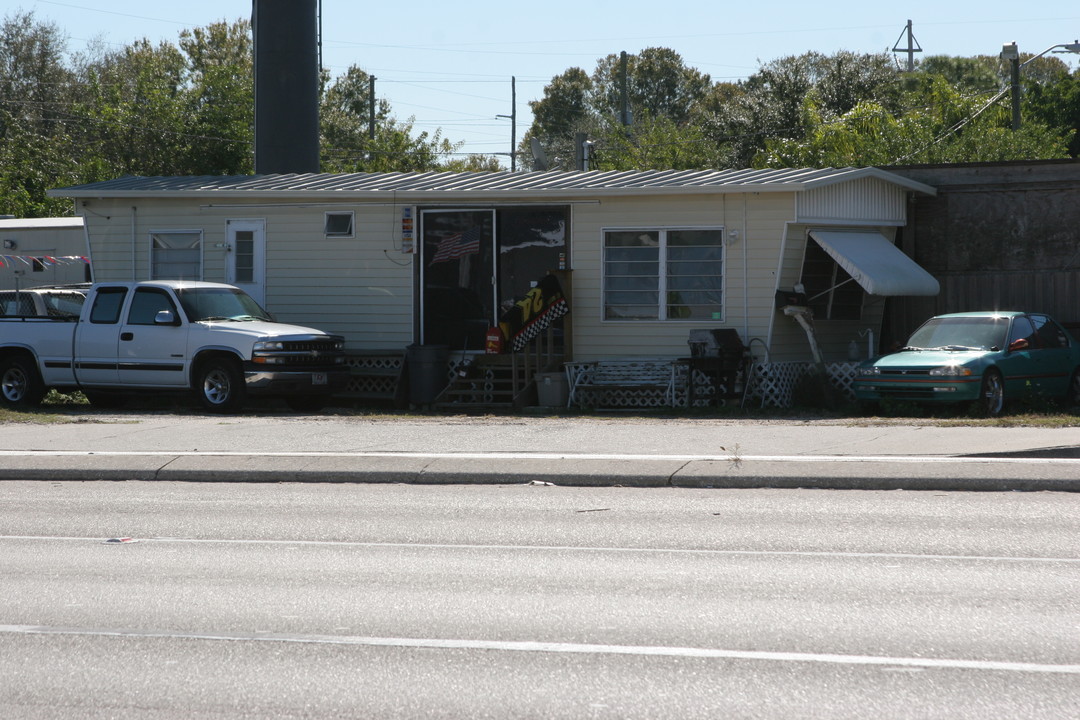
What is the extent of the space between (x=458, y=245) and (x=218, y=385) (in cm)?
448

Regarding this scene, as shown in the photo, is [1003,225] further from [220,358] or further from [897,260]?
[220,358]

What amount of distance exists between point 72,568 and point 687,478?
5758 mm

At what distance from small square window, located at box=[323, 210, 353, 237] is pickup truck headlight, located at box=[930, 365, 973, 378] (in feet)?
30.9

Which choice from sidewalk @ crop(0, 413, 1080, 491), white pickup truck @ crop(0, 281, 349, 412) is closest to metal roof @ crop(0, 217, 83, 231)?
white pickup truck @ crop(0, 281, 349, 412)

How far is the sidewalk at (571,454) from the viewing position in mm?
11727

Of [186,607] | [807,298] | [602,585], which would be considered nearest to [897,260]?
[807,298]

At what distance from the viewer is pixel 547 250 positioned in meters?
19.8

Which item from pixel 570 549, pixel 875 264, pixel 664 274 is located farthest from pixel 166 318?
pixel 570 549

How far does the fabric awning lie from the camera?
59.6ft

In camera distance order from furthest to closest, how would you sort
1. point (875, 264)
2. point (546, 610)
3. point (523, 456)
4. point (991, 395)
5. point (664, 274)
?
1. point (664, 274)
2. point (875, 264)
3. point (991, 395)
4. point (523, 456)
5. point (546, 610)

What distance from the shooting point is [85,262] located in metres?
24.4

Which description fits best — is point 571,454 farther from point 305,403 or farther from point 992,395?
point 305,403

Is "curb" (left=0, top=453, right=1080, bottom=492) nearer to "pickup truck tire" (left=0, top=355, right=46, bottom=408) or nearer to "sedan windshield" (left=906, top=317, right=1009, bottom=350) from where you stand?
"sedan windshield" (left=906, top=317, right=1009, bottom=350)

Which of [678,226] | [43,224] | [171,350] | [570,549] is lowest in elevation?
[570,549]
